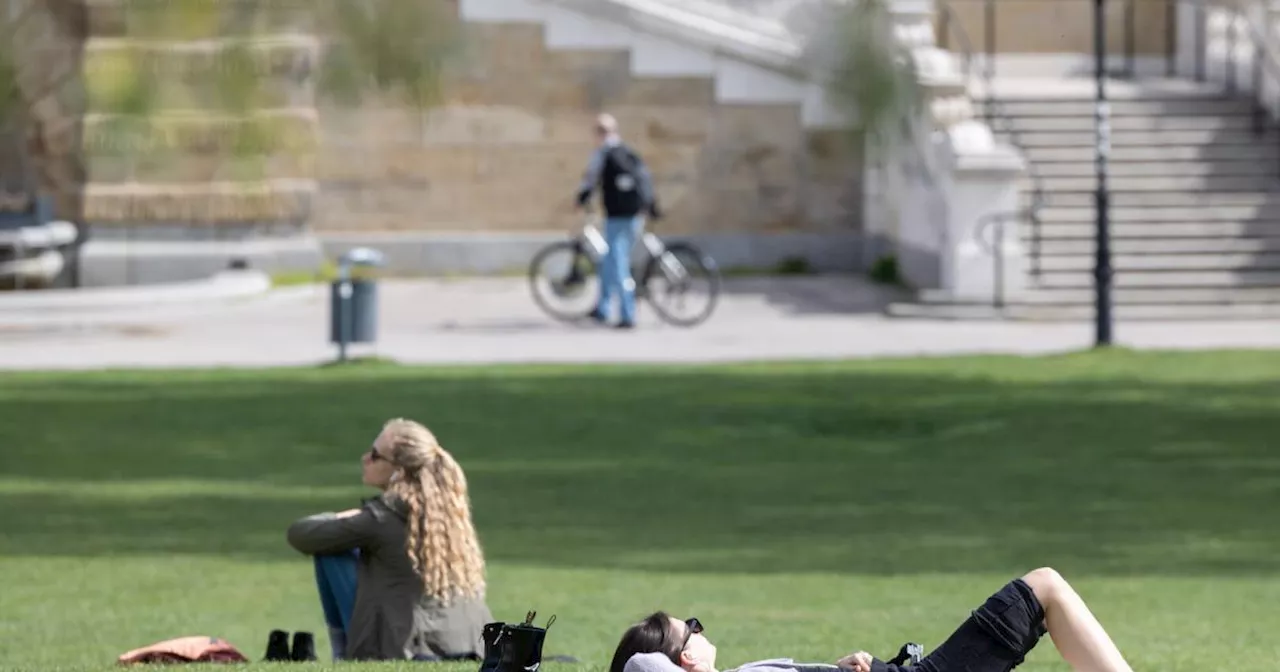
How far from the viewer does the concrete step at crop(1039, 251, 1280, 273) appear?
88.1 feet

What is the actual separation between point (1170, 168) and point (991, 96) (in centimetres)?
221

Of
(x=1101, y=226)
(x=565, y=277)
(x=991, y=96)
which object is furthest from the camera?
(x=991, y=96)

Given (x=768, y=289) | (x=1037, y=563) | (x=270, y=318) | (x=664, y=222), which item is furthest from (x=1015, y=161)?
(x=1037, y=563)

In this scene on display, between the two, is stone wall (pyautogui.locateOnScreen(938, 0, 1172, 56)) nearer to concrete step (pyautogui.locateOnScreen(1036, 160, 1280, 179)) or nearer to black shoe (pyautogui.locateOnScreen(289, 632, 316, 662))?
concrete step (pyautogui.locateOnScreen(1036, 160, 1280, 179))

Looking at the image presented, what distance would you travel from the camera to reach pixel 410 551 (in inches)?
372

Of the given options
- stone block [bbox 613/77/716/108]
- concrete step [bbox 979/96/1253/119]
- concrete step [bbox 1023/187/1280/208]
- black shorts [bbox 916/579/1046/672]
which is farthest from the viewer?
stone block [bbox 613/77/716/108]

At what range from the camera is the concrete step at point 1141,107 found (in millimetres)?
30016

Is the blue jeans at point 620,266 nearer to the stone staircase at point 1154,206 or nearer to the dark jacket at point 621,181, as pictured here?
the dark jacket at point 621,181

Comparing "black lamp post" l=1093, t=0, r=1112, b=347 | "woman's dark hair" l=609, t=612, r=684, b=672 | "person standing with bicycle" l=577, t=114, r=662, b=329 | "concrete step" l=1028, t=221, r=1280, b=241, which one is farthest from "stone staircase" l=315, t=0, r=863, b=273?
"woman's dark hair" l=609, t=612, r=684, b=672

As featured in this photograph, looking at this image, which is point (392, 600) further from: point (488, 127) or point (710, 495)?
point (488, 127)

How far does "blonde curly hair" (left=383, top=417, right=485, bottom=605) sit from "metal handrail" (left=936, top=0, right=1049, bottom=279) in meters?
17.7

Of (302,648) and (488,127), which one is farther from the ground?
(488,127)

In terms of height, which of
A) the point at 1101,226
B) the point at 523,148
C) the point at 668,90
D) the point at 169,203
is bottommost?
the point at 1101,226

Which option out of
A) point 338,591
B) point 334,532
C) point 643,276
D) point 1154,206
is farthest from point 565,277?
point 334,532
